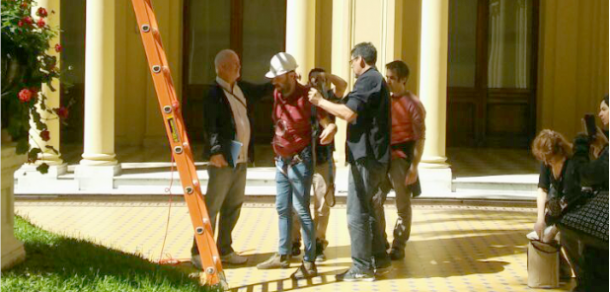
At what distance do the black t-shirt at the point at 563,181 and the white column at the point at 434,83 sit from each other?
257 inches

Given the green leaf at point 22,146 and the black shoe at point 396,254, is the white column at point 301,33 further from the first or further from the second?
the green leaf at point 22,146

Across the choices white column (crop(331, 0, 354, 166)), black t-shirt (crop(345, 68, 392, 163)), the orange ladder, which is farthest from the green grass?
white column (crop(331, 0, 354, 166))

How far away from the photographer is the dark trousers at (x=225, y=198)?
33.4 ft

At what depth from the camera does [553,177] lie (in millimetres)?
9195

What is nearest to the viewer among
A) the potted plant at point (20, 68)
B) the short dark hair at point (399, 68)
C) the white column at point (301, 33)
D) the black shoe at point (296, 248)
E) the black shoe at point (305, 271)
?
the potted plant at point (20, 68)

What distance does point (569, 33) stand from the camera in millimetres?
20422

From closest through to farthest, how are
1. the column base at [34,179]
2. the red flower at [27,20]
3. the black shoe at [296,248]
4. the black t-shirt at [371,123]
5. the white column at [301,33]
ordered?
the red flower at [27,20] → the black t-shirt at [371,123] → the black shoe at [296,248] → the column base at [34,179] → the white column at [301,33]

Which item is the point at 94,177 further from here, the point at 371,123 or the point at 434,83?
the point at 371,123

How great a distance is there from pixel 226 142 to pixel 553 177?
293 cm

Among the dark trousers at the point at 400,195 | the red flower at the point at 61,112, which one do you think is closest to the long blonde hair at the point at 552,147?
the dark trousers at the point at 400,195

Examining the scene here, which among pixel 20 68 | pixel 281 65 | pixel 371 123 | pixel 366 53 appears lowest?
pixel 371 123

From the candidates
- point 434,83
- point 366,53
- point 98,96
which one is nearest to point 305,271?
point 366,53

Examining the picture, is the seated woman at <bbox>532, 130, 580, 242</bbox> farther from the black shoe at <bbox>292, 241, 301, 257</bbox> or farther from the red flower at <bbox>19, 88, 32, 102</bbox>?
the red flower at <bbox>19, 88, 32, 102</bbox>

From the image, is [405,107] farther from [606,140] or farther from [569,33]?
[569,33]
